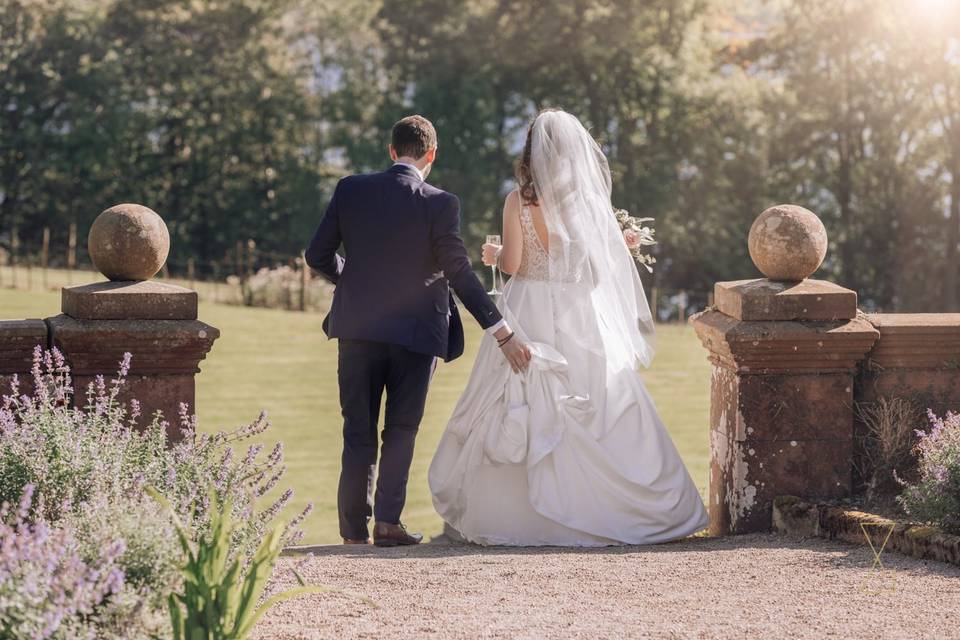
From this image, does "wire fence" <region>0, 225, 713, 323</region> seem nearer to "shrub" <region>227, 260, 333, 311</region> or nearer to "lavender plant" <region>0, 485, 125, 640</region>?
"shrub" <region>227, 260, 333, 311</region>

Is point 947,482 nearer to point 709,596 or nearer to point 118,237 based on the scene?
point 709,596

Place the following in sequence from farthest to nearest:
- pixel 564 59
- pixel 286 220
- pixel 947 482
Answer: pixel 286 220, pixel 564 59, pixel 947 482

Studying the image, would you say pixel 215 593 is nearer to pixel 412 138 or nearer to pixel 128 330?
pixel 128 330

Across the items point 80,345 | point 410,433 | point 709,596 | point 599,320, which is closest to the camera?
point 709,596

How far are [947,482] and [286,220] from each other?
81.9 ft

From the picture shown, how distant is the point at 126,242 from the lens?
4.55 m

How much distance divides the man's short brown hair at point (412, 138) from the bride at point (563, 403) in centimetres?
57

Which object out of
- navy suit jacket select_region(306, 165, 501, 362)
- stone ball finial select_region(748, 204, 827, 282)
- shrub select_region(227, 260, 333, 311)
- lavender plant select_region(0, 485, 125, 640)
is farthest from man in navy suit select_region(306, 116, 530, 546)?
shrub select_region(227, 260, 333, 311)

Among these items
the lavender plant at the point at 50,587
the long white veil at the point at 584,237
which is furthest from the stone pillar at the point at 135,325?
the lavender plant at the point at 50,587

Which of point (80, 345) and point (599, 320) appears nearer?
point (80, 345)

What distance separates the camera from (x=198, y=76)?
27.1 metres

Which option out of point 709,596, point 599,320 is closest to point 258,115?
point 599,320

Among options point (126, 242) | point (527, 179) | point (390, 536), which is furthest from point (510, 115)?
point (126, 242)

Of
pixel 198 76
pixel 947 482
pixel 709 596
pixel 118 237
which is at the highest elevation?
pixel 198 76
